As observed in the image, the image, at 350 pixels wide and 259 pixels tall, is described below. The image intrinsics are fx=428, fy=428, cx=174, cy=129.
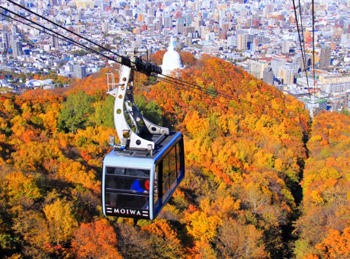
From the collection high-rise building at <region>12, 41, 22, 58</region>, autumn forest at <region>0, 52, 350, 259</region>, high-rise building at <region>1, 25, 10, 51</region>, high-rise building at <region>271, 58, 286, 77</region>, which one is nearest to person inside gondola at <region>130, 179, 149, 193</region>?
autumn forest at <region>0, 52, 350, 259</region>

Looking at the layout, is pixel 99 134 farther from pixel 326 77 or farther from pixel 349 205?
pixel 326 77

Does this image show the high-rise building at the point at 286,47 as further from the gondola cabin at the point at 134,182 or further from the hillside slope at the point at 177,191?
the gondola cabin at the point at 134,182

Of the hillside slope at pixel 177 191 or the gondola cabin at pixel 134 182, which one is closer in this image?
the gondola cabin at pixel 134 182

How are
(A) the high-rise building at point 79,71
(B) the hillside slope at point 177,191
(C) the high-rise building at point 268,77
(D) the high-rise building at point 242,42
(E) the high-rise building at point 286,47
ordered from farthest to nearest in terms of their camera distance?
(D) the high-rise building at point 242,42, (E) the high-rise building at point 286,47, (C) the high-rise building at point 268,77, (A) the high-rise building at point 79,71, (B) the hillside slope at point 177,191

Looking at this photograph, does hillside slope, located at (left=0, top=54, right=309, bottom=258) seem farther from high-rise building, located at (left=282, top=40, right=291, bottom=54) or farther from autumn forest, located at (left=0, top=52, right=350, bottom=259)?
high-rise building, located at (left=282, top=40, right=291, bottom=54)

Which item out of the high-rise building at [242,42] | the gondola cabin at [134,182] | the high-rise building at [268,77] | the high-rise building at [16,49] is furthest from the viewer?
the high-rise building at [242,42]

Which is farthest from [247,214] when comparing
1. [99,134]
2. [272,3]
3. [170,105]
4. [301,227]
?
[272,3]

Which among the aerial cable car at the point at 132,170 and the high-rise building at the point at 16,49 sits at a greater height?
the aerial cable car at the point at 132,170

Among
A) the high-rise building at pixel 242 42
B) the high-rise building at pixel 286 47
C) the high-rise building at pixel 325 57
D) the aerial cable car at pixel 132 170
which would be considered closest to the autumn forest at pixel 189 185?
the aerial cable car at pixel 132 170
